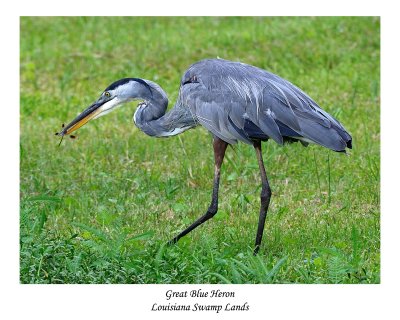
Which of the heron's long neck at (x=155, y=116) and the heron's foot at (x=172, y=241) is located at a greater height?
the heron's long neck at (x=155, y=116)

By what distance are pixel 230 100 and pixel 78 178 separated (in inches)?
99.3

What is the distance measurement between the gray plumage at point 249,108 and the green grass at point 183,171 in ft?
2.81

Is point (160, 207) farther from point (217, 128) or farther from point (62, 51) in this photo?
point (62, 51)

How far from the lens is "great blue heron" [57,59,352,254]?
6.94m

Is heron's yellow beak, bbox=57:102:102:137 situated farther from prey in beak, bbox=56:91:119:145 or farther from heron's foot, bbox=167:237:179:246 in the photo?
heron's foot, bbox=167:237:179:246

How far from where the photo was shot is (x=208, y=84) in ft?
23.9

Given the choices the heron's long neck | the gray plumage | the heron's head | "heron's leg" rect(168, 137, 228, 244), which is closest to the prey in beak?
the heron's head

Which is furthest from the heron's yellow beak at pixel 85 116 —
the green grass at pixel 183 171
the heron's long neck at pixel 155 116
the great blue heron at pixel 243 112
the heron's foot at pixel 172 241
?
the heron's foot at pixel 172 241

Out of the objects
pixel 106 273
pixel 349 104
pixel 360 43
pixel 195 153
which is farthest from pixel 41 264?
pixel 360 43

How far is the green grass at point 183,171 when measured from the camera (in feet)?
22.3

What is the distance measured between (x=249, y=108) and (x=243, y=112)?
5 cm

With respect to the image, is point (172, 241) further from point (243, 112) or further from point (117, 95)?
point (117, 95)

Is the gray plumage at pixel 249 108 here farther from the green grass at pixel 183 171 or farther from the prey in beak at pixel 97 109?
the green grass at pixel 183 171

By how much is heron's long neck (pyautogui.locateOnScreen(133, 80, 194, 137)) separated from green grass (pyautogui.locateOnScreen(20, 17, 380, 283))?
0.80m
